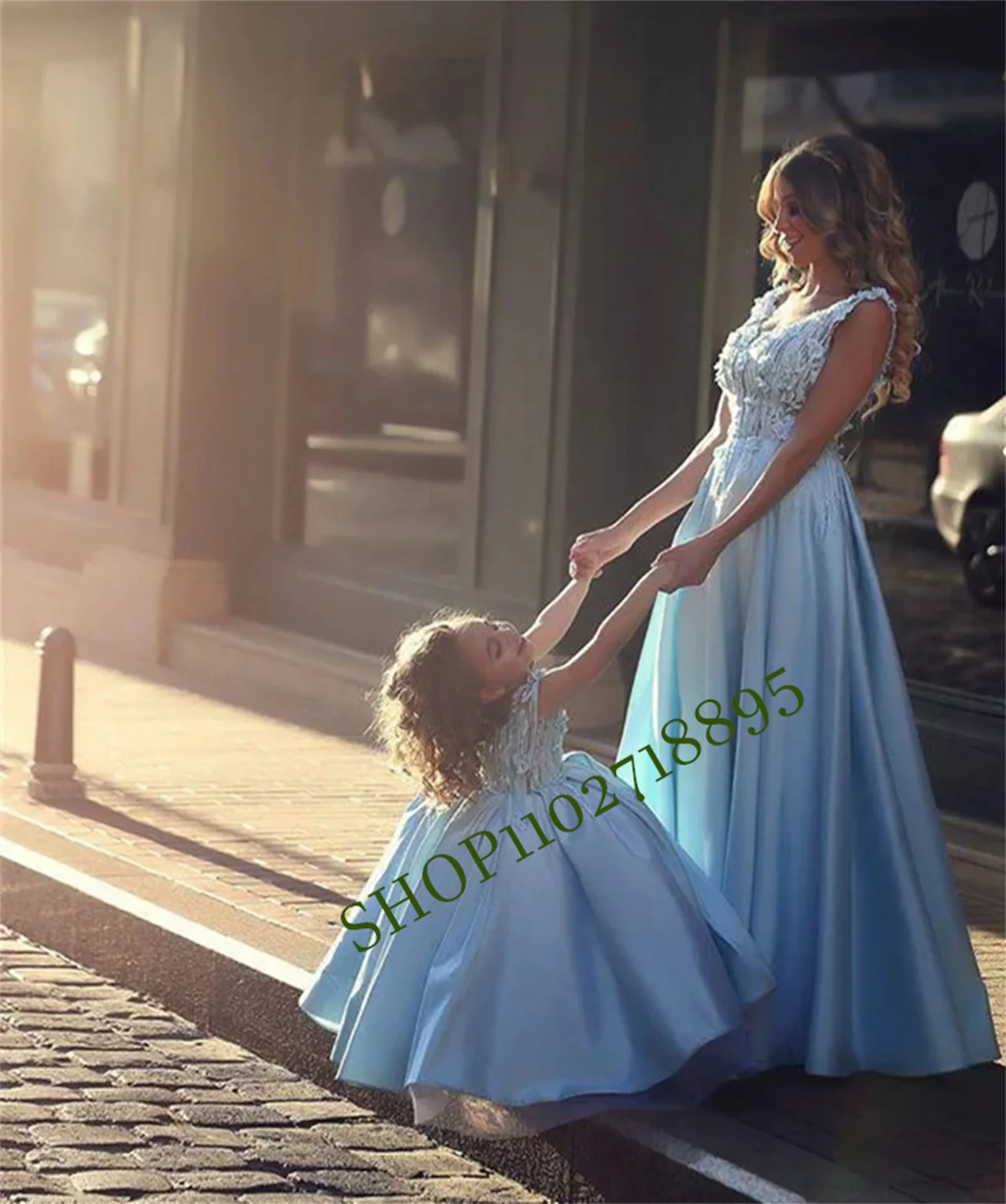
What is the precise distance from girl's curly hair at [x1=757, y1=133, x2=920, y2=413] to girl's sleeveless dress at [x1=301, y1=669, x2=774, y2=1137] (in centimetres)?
108

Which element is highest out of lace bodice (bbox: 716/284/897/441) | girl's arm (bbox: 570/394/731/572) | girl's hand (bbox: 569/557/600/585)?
lace bodice (bbox: 716/284/897/441)

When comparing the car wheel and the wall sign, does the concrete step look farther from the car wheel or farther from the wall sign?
the wall sign

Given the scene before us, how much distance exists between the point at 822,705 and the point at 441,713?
800mm

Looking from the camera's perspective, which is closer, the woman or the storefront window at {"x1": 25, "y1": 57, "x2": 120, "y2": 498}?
the woman

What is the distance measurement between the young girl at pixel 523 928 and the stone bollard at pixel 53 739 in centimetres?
345

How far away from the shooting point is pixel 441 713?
4.76 m

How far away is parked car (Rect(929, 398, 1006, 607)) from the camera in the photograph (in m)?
8.31

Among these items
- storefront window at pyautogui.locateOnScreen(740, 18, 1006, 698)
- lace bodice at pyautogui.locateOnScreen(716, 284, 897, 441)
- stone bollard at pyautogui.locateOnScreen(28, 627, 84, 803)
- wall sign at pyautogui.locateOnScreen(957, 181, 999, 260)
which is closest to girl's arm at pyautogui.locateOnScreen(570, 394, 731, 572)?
lace bodice at pyautogui.locateOnScreen(716, 284, 897, 441)

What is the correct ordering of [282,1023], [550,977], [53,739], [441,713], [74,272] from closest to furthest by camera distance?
[550,977]
[441,713]
[282,1023]
[53,739]
[74,272]

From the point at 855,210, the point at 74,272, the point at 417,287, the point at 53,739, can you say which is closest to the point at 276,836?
the point at 53,739

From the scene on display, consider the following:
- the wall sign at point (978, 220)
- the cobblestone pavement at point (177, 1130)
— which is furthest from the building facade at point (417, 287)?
the cobblestone pavement at point (177, 1130)

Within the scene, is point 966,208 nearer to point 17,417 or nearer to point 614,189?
point 614,189

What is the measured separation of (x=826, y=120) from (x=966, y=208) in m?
0.94

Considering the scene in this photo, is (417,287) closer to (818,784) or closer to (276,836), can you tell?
(276,836)
